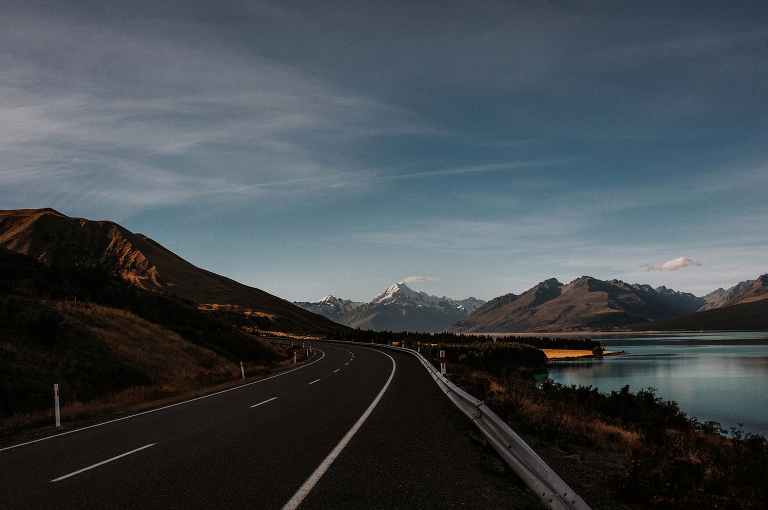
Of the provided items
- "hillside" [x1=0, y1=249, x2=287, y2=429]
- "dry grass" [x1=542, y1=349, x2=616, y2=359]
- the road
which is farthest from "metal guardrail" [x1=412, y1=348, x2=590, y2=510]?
"dry grass" [x1=542, y1=349, x2=616, y2=359]

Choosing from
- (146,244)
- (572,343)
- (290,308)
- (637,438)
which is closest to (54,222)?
(146,244)

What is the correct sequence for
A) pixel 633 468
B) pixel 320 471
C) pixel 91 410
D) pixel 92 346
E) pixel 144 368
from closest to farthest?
pixel 633 468 → pixel 320 471 → pixel 91 410 → pixel 92 346 → pixel 144 368

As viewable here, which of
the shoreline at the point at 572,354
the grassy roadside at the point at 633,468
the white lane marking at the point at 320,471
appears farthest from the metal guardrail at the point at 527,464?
the shoreline at the point at 572,354

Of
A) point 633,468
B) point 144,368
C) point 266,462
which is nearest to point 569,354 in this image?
point 144,368

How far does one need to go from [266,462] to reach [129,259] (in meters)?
166

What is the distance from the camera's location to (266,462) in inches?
249

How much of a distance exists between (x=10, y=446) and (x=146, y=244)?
183 m

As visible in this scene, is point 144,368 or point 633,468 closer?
point 633,468

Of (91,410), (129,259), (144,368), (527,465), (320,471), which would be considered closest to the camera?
(527,465)

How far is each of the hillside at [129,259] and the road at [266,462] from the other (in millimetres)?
109396

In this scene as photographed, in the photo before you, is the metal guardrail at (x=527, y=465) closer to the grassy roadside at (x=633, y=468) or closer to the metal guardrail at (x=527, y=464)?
the metal guardrail at (x=527, y=464)

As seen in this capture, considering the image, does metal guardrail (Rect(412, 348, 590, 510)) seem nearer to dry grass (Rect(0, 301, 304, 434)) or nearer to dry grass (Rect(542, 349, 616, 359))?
dry grass (Rect(0, 301, 304, 434))

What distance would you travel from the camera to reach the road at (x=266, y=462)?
4.89 meters

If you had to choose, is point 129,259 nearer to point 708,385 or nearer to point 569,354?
point 569,354
